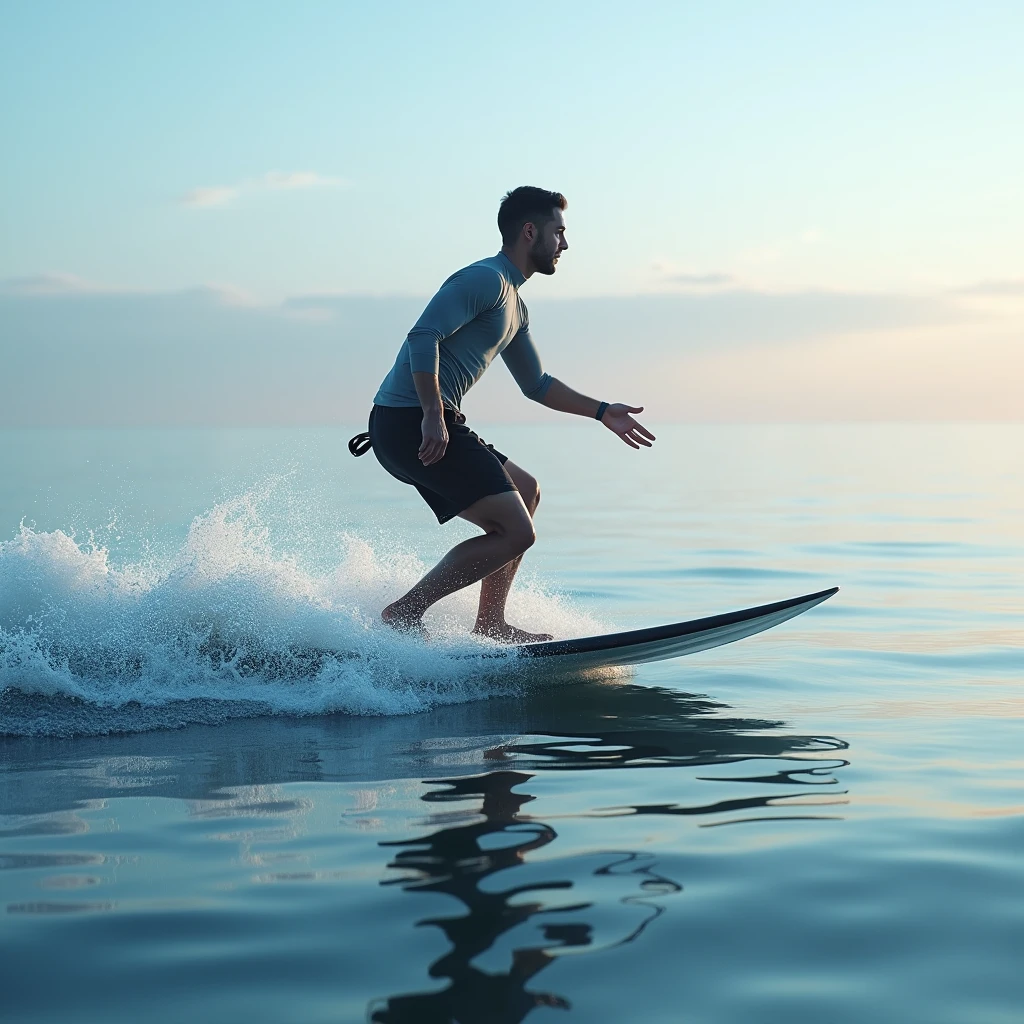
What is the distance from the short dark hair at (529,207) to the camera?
20.0 ft

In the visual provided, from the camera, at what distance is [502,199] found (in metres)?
6.18

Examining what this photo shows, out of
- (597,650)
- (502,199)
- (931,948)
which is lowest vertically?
(931,948)

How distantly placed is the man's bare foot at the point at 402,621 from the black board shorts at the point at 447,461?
48 centimetres

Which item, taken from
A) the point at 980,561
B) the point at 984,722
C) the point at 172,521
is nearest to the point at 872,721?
the point at 984,722

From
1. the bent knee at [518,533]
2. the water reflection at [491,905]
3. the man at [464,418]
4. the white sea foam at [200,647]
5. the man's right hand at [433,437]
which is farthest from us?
the bent knee at [518,533]

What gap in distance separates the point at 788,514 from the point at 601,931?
57.7 feet

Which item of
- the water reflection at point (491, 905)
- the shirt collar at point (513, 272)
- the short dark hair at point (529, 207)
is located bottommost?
the water reflection at point (491, 905)

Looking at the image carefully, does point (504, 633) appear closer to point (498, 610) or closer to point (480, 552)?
point (498, 610)

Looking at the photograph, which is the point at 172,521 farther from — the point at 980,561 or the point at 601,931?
the point at 601,931

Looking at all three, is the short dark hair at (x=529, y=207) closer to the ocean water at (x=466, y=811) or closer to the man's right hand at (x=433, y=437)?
the man's right hand at (x=433, y=437)

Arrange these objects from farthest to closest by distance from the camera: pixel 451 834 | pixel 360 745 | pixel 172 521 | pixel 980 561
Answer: pixel 172 521 → pixel 980 561 → pixel 360 745 → pixel 451 834

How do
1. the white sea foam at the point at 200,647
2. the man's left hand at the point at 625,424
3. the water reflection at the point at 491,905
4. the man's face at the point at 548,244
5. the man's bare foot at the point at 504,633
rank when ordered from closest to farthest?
the water reflection at the point at 491,905, the white sea foam at the point at 200,647, the man's face at the point at 548,244, the man's bare foot at the point at 504,633, the man's left hand at the point at 625,424

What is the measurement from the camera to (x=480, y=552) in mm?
5863

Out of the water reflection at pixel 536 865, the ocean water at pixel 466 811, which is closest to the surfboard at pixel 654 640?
the ocean water at pixel 466 811
